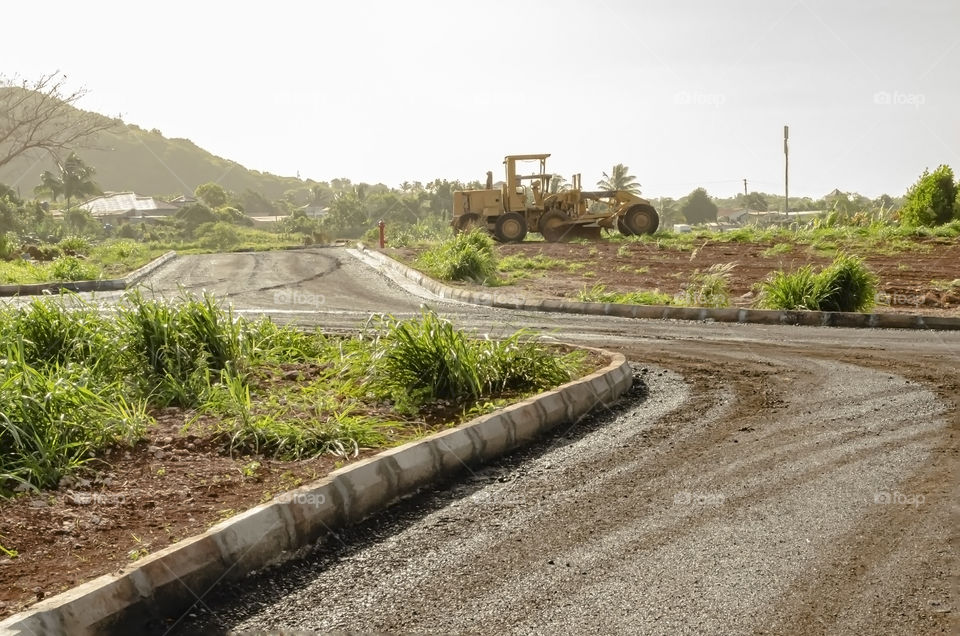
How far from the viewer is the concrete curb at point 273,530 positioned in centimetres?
336

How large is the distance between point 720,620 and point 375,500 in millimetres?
2046

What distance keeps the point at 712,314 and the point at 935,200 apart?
2090cm

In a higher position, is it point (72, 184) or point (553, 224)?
point (72, 184)

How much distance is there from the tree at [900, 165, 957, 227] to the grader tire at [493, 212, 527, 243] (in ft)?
42.4

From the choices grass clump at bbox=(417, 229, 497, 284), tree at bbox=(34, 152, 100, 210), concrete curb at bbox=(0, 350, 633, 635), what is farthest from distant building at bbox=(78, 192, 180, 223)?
concrete curb at bbox=(0, 350, 633, 635)

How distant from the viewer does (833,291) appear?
13.7 meters

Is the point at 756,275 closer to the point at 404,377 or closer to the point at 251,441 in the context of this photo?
the point at 404,377

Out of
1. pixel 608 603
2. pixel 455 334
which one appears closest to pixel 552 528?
pixel 608 603

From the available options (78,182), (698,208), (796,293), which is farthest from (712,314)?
(698,208)

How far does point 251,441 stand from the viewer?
5.53 meters

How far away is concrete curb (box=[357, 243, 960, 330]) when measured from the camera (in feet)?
42.1

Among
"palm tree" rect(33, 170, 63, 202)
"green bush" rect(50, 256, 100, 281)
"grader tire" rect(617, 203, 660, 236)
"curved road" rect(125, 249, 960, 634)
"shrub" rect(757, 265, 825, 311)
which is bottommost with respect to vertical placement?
"curved road" rect(125, 249, 960, 634)

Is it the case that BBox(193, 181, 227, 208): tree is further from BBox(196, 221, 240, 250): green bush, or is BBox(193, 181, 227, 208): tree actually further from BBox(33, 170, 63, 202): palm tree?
BBox(196, 221, 240, 250): green bush

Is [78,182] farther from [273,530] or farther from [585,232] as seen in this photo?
[273,530]
